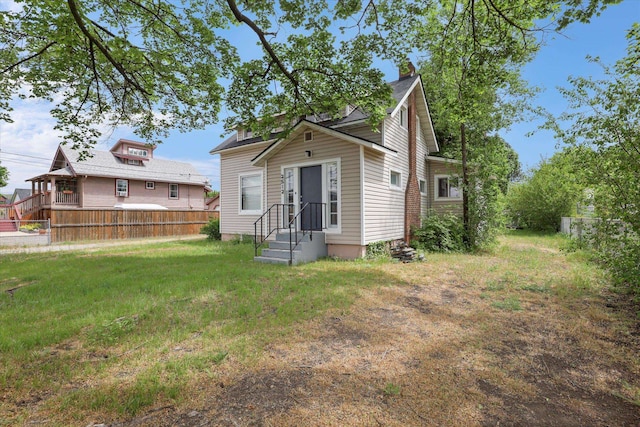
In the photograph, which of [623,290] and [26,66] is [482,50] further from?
[26,66]

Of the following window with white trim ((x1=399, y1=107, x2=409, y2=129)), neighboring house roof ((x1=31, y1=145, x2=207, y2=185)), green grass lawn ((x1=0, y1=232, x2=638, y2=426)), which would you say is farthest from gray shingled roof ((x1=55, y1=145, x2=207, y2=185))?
window with white trim ((x1=399, y1=107, x2=409, y2=129))

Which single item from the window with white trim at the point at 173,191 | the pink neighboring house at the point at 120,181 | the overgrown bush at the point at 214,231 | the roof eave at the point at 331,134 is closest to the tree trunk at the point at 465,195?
the roof eave at the point at 331,134

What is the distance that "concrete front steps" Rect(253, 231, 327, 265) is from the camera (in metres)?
8.34

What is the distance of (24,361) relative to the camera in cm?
312

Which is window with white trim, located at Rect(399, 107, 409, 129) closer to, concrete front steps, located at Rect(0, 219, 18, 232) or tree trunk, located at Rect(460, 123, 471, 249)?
tree trunk, located at Rect(460, 123, 471, 249)

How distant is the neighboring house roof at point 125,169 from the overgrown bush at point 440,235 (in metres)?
19.0

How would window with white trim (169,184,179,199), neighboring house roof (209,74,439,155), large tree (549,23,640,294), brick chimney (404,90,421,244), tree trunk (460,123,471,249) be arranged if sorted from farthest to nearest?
window with white trim (169,184,179,199) → tree trunk (460,123,471,249) → brick chimney (404,90,421,244) → neighboring house roof (209,74,439,155) → large tree (549,23,640,294)

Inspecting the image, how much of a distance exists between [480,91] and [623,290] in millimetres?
4762

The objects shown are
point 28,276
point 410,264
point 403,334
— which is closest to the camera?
point 403,334

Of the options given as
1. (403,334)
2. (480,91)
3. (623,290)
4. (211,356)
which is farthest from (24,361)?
(623,290)

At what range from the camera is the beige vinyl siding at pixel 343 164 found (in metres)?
8.85

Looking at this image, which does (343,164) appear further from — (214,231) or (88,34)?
(214,231)

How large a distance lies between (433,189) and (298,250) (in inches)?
326

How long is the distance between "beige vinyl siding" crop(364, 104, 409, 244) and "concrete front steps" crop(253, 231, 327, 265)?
4.72 feet
